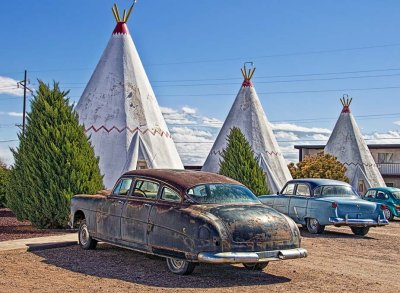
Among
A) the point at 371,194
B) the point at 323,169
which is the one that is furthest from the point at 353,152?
the point at 371,194

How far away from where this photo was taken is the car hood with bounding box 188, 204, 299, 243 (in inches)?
279

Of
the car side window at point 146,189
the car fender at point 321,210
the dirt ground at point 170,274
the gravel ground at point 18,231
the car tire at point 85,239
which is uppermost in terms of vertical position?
the car side window at point 146,189

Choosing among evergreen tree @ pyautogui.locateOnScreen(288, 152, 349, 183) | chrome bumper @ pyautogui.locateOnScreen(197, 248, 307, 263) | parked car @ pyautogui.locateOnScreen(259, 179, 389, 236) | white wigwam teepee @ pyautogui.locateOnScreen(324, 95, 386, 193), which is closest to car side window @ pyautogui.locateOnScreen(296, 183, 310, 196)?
parked car @ pyautogui.locateOnScreen(259, 179, 389, 236)

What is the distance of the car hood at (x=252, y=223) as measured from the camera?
7.08 m

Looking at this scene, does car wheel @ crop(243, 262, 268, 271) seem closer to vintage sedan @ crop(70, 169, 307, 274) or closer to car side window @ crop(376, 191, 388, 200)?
vintage sedan @ crop(70, 169, 307, 274)

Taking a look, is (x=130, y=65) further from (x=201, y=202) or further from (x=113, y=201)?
(x=201, y=202)

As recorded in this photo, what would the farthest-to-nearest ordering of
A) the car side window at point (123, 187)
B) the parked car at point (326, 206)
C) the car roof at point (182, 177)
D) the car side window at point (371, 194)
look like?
1. the car side window at point (371, 194)
2. the parked car at point (326, 206)
3. the car side window at point (123, 187)
4. the car roof at point (182, 177)

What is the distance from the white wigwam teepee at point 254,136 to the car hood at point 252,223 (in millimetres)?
15589

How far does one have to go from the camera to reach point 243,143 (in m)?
19.6

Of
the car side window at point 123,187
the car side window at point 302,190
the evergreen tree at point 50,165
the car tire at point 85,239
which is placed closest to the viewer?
the car side window at point 123,187

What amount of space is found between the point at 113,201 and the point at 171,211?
57.6 inches

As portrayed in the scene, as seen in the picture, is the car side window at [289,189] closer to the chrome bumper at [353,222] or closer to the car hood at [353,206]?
the car hood at [353,206]

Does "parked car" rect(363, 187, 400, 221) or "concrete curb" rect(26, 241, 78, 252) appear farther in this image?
"parked car" rect(363, 187, 400, 221)

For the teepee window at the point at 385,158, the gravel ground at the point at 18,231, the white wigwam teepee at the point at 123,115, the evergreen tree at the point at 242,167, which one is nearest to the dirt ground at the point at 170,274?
the gravel ground at the point at 18,231
